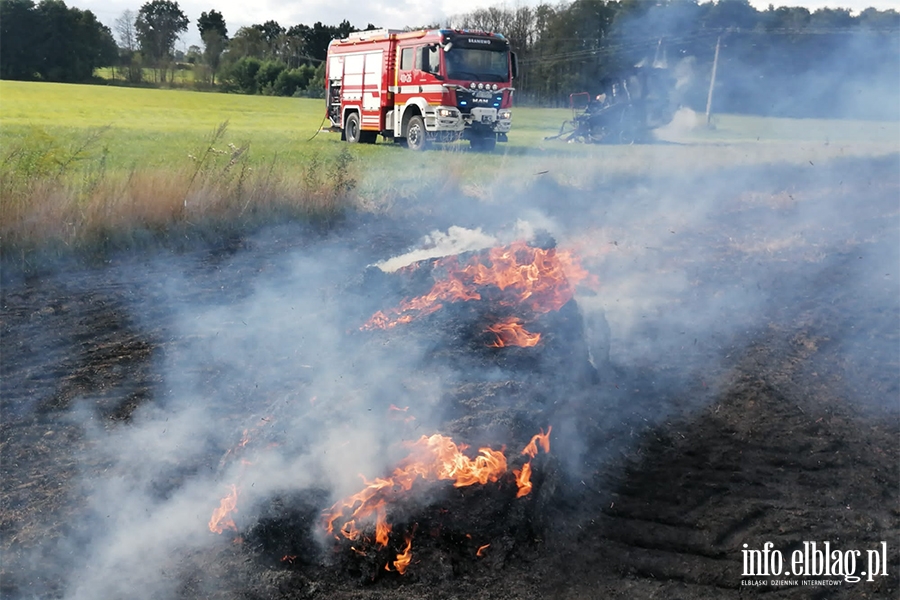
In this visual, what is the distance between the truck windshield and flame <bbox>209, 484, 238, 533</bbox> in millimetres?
16451

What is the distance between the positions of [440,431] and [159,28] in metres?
57.7

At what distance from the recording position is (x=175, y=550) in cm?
330

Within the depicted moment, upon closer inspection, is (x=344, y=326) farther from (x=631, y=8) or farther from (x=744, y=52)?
(x=744, y=52)

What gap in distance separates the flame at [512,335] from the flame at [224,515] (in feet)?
5.92

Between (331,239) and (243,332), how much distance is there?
3265 mm

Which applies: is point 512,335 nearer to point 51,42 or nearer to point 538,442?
point 538,442

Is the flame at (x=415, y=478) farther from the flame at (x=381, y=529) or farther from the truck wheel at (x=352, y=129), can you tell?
the truck wheel at (x=352, y=129)

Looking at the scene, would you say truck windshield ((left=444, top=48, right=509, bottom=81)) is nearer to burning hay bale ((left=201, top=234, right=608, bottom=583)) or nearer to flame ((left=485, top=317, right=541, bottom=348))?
burning hay bale ((left=201, top=234, right=608, bottom=583))

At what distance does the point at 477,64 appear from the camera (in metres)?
18.8

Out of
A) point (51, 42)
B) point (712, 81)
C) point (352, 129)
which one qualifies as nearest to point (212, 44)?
point (51, 42)

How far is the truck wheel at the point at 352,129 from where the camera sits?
76.0ft

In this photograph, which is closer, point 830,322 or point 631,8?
point 830,322

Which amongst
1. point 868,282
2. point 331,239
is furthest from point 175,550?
point 868,282

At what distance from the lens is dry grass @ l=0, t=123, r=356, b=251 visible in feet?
24.5
